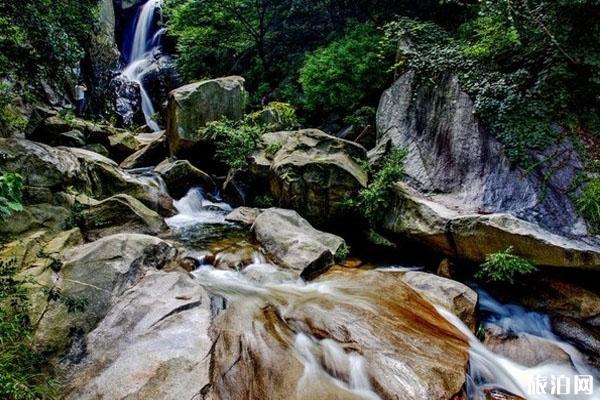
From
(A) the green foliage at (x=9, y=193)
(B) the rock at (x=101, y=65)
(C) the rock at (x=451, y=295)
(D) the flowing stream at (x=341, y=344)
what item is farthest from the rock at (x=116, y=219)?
(B) the rock at (x=101, y=65)

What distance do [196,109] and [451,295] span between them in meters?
9.16

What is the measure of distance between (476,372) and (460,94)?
219 inches

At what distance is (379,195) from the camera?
7195mm

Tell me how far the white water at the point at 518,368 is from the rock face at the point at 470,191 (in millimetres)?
1021

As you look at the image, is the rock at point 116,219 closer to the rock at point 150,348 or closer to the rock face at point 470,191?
the rock at point 150,348

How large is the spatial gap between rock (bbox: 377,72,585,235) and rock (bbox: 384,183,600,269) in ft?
1.24

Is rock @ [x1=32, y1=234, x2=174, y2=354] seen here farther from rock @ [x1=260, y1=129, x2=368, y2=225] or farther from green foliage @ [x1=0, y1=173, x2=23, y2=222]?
rock @ [x1=260, y1=129, x2=368, y2=225]

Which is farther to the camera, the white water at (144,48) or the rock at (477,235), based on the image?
the white water at (144,48)

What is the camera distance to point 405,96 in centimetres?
876

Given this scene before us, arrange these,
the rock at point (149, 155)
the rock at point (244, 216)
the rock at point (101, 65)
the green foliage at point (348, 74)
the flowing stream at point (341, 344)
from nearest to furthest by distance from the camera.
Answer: the flowing stream at point (341, 344), the rock at point (244, 216), the green foliage at point (348, 74), the rock at point (149, 155), the rock at point (101, 65)

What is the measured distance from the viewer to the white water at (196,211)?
8742 mm

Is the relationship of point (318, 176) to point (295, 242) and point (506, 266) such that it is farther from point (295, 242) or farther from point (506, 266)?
point (506, 266)

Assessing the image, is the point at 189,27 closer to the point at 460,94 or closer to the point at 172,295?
the point at 460,94

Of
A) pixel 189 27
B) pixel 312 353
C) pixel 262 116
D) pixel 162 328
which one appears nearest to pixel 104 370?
pixel 162 328
